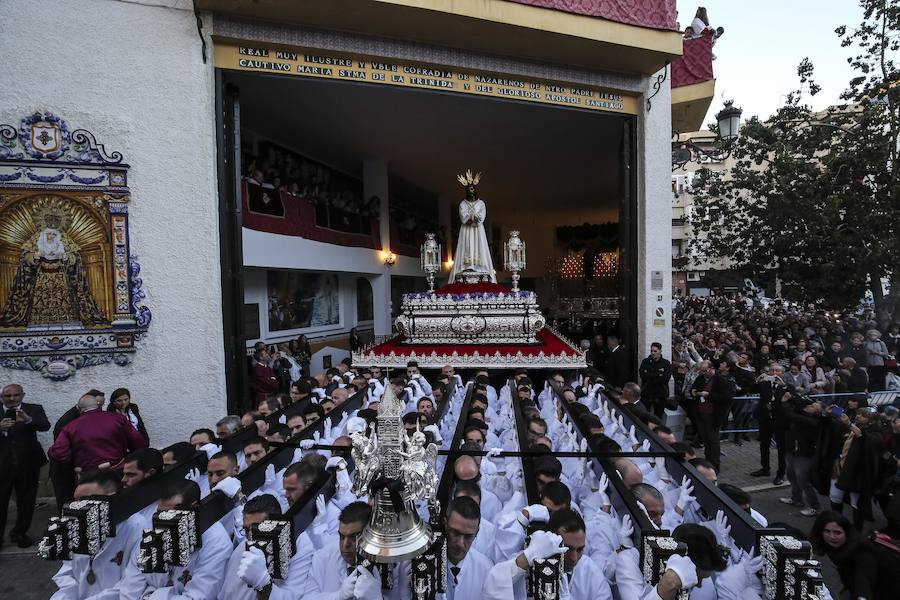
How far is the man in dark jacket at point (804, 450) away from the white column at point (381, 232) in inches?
438

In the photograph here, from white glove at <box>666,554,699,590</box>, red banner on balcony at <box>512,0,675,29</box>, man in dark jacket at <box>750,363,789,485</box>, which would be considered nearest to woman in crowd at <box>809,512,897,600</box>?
Result: white glove at <box>666,554,699,590</box>

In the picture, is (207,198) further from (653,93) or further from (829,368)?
(829,368)

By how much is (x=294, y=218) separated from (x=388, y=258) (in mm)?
4433

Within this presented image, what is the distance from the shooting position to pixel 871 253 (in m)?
9.19

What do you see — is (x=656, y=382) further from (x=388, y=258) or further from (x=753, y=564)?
(x=388, y=258)

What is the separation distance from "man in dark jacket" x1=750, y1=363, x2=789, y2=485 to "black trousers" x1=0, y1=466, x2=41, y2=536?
854 centimetres

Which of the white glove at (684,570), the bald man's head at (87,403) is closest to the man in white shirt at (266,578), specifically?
the white glove at (684,570)

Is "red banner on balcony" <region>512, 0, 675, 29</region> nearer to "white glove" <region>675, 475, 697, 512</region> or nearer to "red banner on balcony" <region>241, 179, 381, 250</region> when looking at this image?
"red banner on balcony" <region>241, 179, 381, 250</region>

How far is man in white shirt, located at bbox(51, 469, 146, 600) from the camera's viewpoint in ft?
10.1

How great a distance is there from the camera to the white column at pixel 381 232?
15148mm

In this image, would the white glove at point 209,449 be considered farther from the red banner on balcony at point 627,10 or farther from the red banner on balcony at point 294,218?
the red banner on balcony at point 627,10

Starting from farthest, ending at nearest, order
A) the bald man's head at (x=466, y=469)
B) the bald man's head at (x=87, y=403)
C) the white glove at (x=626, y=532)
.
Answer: the bald man's head at (x=87, y=403) → the bald man's head at (x=466, y=469) → the white glove at (x=626, y=532)

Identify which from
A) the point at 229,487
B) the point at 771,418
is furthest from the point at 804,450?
the point at 229,487

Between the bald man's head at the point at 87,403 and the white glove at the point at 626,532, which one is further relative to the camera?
the bald man's head at the point at 87,403
